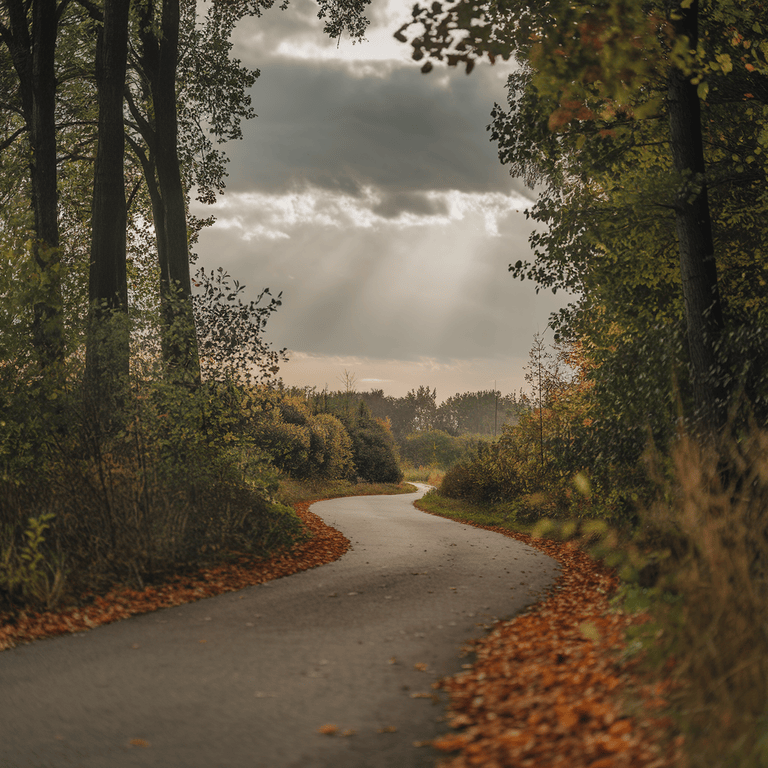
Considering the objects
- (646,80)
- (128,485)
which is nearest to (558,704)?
(128,485)

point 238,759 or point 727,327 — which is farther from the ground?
point 727,327

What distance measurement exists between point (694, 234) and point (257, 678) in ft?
25.0


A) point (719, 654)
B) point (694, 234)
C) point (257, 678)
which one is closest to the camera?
point (719, 654)

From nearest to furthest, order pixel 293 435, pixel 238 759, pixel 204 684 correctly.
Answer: pixel 238 759 → pixel 204 684 → pixel 293 435

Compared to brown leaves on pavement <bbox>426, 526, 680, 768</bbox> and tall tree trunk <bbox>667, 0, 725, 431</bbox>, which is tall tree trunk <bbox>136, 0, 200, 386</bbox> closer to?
tall tree trunk <bbox>667, 0, 725, 431</bbox>

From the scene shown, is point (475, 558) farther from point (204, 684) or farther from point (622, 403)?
point (204, 684)

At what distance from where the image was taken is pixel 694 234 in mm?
8766

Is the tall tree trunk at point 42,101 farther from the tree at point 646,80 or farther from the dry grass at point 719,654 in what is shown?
the dry grass at point 719,654

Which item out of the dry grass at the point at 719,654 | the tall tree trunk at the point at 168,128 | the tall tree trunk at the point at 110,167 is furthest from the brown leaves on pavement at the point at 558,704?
the tall tree trunk at the point at 168,128

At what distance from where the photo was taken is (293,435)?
27859 millimetres

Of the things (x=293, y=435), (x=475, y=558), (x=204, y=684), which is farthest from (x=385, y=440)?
(x=204, y=684)

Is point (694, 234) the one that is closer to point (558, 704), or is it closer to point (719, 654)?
point (719, 654)

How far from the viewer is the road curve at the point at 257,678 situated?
3699mm

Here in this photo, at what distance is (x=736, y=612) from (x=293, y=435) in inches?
976
